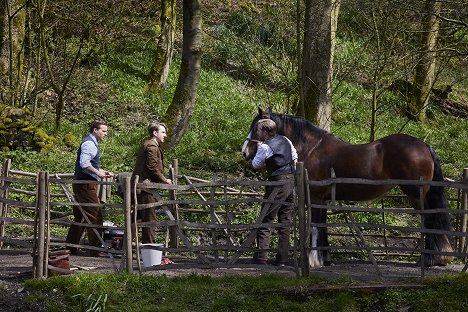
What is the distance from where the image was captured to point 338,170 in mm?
12422

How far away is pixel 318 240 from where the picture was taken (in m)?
11.8

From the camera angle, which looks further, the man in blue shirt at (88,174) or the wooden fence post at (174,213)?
the wooden fence post at (174,213)

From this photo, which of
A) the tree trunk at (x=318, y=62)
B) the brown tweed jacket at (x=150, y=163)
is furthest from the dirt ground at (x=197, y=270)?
the tree trunk at (x=318, y=62)

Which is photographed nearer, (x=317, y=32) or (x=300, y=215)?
(x=300, y=215)

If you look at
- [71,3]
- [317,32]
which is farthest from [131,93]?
[317,32]

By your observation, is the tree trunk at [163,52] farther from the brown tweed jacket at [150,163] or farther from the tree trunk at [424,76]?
the brown tweed jacket at [150,163]

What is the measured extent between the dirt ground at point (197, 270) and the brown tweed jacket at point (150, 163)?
117 cm

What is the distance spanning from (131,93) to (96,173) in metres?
12.5

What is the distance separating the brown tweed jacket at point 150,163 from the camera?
12039mm

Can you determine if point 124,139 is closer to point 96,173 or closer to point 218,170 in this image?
point 218,170

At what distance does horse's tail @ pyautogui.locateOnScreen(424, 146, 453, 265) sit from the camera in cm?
1151

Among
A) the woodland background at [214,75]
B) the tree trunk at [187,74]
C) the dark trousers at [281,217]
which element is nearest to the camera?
the dark trousers at [281,217]

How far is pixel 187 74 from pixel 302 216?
9.34m

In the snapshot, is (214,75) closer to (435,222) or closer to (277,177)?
(277,177)
